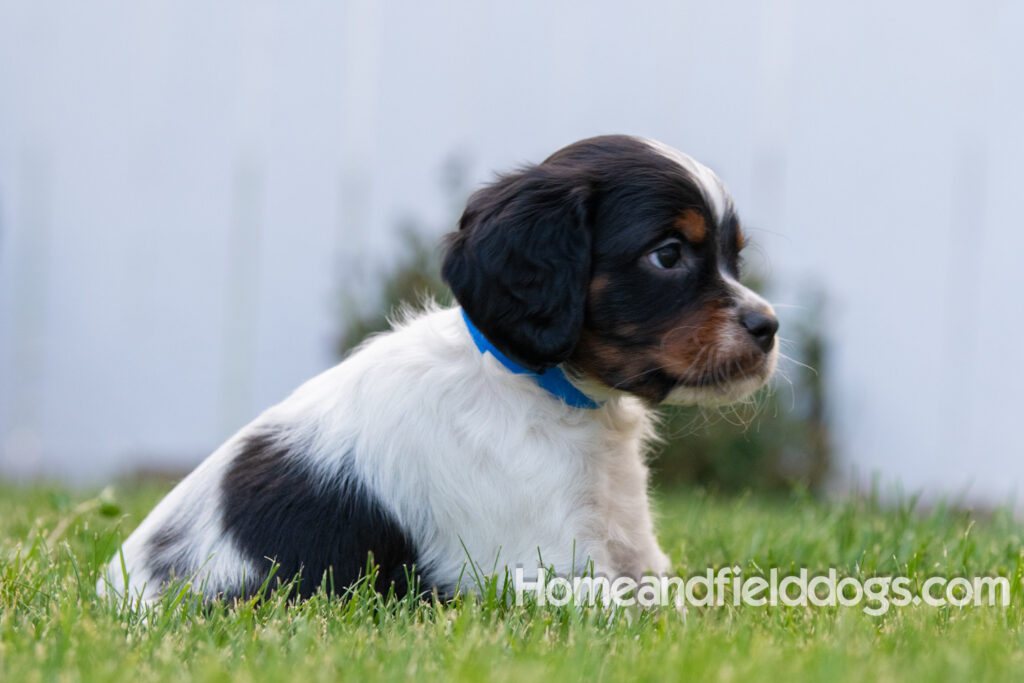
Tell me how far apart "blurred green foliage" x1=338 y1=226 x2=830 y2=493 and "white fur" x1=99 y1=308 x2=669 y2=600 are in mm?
5047

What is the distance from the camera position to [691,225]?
3.20m

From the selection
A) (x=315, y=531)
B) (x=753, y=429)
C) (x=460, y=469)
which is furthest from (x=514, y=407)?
(x=753, y=429)

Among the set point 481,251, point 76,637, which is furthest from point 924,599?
point 76,637

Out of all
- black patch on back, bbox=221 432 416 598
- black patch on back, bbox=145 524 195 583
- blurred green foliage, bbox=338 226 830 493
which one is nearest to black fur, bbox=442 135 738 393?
black patch on back, bbox=221 432 416 598

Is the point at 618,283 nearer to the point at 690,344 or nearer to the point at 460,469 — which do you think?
the point at 690,344

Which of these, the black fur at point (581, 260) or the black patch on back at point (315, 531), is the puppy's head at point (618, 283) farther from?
the black patch on back at point (315, 531)

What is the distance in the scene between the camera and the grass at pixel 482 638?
6.74 ft

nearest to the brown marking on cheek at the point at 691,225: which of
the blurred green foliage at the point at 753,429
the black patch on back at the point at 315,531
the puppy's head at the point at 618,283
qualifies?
the puppy's head at the point at 618,283

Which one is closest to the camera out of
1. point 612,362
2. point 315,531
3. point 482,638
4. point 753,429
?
point 482,638

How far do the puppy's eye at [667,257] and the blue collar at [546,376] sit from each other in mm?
458

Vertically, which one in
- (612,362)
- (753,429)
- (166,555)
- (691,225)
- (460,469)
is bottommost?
(753,429)

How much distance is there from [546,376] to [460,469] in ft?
1.33

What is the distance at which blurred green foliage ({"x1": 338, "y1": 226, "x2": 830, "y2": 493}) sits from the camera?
8602 mm

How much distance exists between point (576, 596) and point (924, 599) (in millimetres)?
1107
